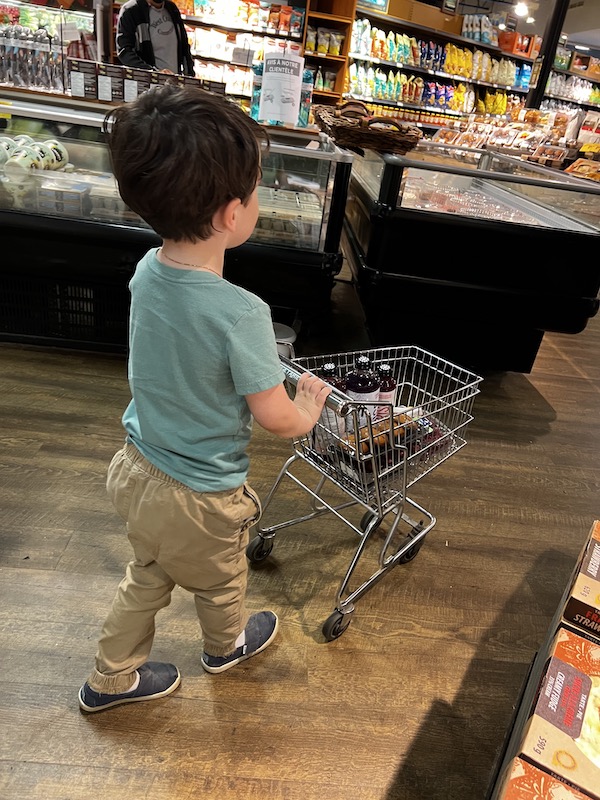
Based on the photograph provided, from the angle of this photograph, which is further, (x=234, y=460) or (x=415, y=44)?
(x=415, y=44)

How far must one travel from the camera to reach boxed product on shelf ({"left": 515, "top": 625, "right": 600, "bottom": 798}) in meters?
0.89

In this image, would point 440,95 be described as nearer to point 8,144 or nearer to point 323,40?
point 323,40

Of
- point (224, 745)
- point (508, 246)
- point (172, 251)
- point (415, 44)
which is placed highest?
point (415, 44)

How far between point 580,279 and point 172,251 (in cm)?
251

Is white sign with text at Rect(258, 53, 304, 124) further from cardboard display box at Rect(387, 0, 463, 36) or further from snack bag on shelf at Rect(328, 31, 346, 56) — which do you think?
cardboard display box at Rect(387, 0, 463, 36)

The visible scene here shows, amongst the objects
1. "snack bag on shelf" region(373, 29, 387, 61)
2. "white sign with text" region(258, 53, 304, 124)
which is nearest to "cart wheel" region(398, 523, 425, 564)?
"white sign with text" region(258, 53, 304, 124)

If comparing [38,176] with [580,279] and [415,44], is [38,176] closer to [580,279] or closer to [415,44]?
[580,279]

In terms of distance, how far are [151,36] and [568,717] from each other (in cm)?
489

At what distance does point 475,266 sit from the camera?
2850mm

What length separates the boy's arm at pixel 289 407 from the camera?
3.45 feet

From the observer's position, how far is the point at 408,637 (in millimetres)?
1685

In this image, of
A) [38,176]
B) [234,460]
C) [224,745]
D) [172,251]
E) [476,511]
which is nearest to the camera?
[172,251]

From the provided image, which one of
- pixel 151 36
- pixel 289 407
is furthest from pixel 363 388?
pixel 151 36

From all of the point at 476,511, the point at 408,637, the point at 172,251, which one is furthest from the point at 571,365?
the point at 172,251
